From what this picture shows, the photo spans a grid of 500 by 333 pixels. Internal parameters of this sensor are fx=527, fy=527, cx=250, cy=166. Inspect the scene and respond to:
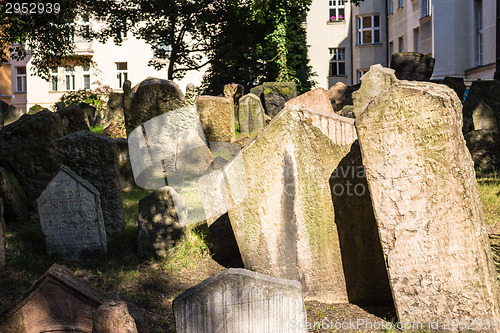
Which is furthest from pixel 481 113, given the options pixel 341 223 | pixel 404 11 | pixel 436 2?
pixel 404 11

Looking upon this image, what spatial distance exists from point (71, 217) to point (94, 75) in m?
30.3

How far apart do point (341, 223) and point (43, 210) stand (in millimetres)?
3196

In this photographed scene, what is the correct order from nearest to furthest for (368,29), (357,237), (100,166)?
(357,237) < (100,166) < (368,29)

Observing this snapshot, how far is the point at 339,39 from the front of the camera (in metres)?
35.2

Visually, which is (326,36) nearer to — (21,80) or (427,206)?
(21,80)

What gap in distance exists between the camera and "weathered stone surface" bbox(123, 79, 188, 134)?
395 inches

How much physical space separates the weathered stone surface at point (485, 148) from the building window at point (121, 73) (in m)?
28.0

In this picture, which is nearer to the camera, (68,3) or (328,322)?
(328,322)

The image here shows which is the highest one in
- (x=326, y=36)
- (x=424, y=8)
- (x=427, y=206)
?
(x=326, y=36)

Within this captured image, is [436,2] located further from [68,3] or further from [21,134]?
[21,134]

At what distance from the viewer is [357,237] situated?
15.1ft

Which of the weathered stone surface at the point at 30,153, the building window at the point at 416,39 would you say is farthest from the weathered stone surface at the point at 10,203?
the building window at the point at 416,39

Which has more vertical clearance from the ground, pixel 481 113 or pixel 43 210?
pixel 481 113

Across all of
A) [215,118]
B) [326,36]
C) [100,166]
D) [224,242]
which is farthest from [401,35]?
[224,242]
